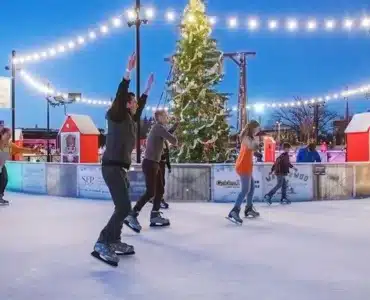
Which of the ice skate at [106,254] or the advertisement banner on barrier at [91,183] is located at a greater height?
the advertisement banner on barrier at [91,183]

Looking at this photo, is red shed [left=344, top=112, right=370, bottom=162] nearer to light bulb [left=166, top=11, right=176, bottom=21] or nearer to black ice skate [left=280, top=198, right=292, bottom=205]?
black ice skate [left=280, top=198, right=292, bottom=205]

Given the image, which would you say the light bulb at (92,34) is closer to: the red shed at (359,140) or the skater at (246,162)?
the red shed at (359,140)

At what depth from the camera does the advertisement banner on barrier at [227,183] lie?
1036 centimetres

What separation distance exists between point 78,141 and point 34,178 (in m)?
2.19

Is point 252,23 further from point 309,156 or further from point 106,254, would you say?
point 106,254

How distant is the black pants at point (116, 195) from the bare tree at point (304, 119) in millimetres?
52159

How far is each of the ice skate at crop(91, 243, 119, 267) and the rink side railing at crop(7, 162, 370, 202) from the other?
5.50 metres

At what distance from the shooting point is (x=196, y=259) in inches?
198

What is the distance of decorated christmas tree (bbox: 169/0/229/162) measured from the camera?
12641 millimetres

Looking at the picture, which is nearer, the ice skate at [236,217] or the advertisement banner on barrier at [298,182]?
the ice skate at [236,217]

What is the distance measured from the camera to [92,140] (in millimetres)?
15117

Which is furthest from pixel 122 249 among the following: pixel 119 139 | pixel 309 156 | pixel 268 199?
pixel 309 156

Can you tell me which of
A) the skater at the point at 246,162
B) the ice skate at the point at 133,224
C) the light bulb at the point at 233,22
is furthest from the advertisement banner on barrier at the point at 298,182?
the light bulb at the point at 233,22

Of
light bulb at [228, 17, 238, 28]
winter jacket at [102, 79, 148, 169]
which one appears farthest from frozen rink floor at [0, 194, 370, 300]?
light bulb at [228, 17, 238, 28]
